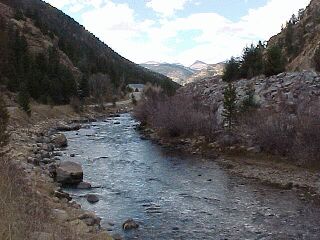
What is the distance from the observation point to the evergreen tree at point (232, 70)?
176ft

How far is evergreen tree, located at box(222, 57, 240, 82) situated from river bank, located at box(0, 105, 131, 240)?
21015mm

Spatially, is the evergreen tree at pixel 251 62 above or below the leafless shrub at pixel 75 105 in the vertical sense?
above

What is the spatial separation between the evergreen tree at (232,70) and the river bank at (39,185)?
68.9 feet

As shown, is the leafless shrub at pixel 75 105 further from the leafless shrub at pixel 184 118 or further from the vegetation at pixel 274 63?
the vegetation at pixel 274 63

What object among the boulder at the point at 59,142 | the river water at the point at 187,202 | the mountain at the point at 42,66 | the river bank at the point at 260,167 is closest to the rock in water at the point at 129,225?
the river water at the point at 187,202

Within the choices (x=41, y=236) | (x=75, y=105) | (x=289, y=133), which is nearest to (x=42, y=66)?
(x=75, y=105)

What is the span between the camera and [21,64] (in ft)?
240

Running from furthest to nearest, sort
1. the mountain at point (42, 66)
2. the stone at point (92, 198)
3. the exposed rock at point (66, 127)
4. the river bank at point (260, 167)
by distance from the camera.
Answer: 1. the mountain at point (42, 66)
2. the exposed rock at point (66, 127)
3. the river bank at point (260, 167)
4. the stone at point (92, 198)

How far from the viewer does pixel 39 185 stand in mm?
20984

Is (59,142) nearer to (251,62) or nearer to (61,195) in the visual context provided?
(61,195)

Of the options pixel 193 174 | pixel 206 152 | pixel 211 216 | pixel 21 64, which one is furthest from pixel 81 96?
pixel 211 216

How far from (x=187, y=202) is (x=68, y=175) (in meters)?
8.03

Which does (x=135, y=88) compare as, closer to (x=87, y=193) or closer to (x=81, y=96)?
(x=81, y=96)

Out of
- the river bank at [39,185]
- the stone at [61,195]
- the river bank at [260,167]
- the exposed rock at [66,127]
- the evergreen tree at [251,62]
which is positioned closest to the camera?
the river bank at [39,185]
